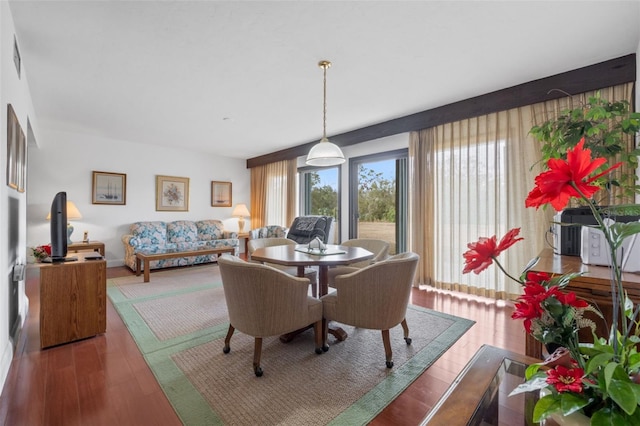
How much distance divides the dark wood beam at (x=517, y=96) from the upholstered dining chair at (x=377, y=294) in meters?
2.34

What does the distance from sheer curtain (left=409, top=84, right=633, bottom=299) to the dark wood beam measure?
102mm

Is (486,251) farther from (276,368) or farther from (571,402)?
(276,368)

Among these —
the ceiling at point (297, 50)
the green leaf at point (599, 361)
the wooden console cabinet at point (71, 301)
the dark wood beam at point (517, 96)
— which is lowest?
the wooden console cabinet at point (71, 301)

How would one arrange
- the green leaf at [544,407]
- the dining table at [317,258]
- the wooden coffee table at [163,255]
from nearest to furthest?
1. the green leaf at [544,407]
2. the dining table at [317,258]
3. the wooden coffee table at [163,255]

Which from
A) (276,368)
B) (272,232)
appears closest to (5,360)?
(276,368)

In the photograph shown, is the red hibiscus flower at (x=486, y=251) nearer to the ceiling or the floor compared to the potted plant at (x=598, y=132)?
nearer to the floor

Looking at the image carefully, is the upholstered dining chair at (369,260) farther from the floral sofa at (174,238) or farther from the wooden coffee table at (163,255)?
the floral sofa at (174,238)

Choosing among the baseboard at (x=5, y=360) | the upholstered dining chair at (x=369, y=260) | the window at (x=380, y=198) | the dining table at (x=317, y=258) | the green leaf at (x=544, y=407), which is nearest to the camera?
the green leaf at (x=544, y=407)

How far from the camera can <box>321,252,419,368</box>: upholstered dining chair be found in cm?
194

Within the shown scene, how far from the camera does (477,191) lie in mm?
3500

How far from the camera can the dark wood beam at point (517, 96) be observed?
2535mm

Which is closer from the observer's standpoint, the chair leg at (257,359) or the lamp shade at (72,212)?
the chair leg at (257,359)

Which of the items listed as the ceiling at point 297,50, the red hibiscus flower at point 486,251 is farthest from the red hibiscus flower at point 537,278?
the ceiling at point 297,50

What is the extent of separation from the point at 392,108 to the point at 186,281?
3827mm
